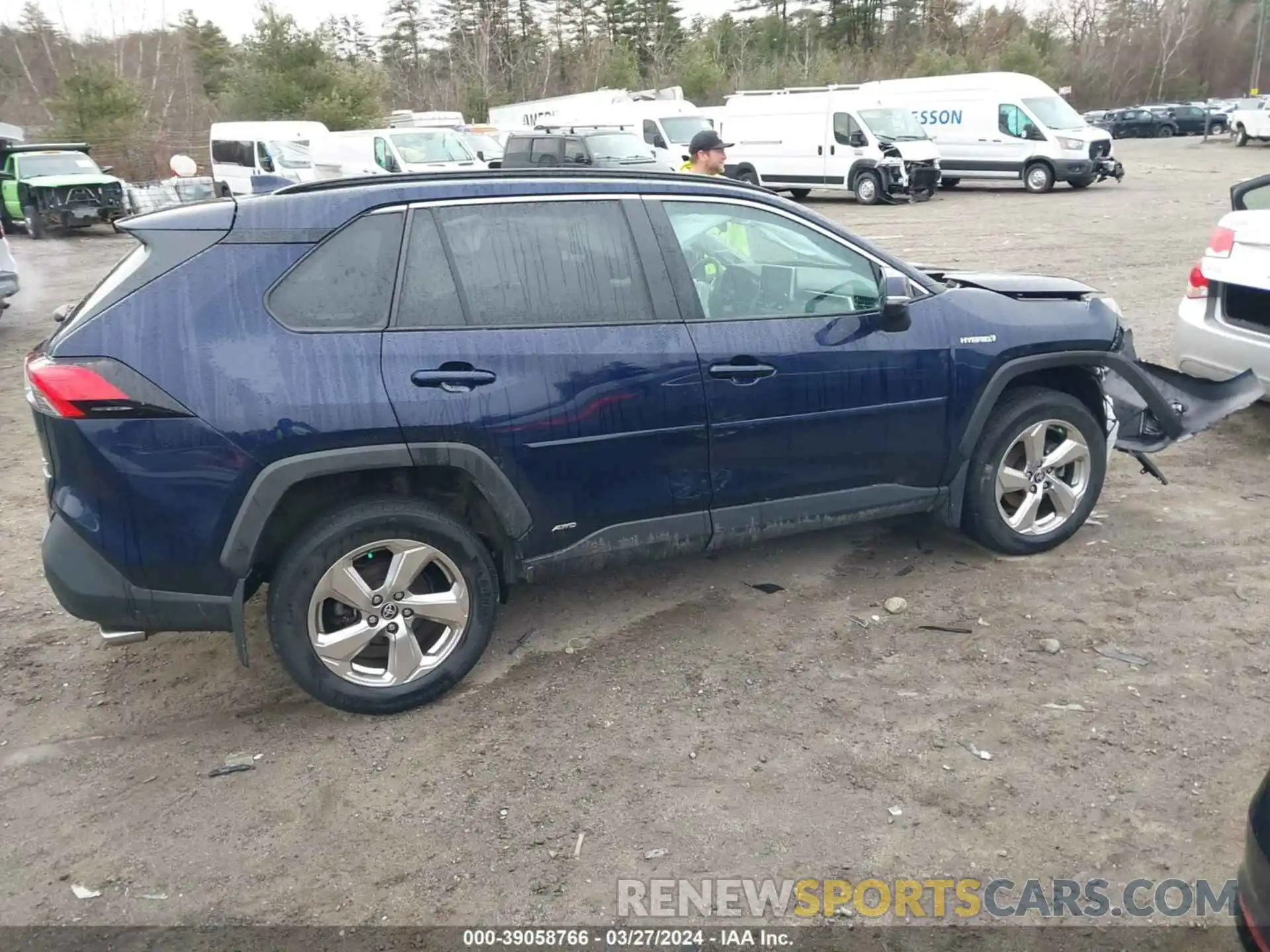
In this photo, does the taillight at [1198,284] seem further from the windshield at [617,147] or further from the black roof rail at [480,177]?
the windshield at [617,147]

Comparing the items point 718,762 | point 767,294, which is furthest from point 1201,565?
point 718,762

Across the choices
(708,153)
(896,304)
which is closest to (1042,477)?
(896,304)

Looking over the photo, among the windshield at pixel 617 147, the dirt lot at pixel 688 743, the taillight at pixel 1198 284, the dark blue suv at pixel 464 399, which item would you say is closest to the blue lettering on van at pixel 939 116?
the windshield at pixel 617 147

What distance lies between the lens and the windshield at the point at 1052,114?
2294cm

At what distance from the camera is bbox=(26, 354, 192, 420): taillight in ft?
10.4

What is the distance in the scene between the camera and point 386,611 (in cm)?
358

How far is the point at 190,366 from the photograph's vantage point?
10.7 feet

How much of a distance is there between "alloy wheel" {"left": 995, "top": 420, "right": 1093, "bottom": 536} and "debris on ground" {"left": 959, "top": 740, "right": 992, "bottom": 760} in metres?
1.53

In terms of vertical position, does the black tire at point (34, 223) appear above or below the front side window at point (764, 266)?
below

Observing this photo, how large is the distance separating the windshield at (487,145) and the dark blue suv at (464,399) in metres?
21.4

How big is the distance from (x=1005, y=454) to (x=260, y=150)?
24266 millimetres

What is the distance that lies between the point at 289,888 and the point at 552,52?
5704 cm

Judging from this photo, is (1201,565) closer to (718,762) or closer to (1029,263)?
(718,762)

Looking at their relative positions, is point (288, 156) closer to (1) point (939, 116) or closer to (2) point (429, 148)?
(2) point (429, 148)
